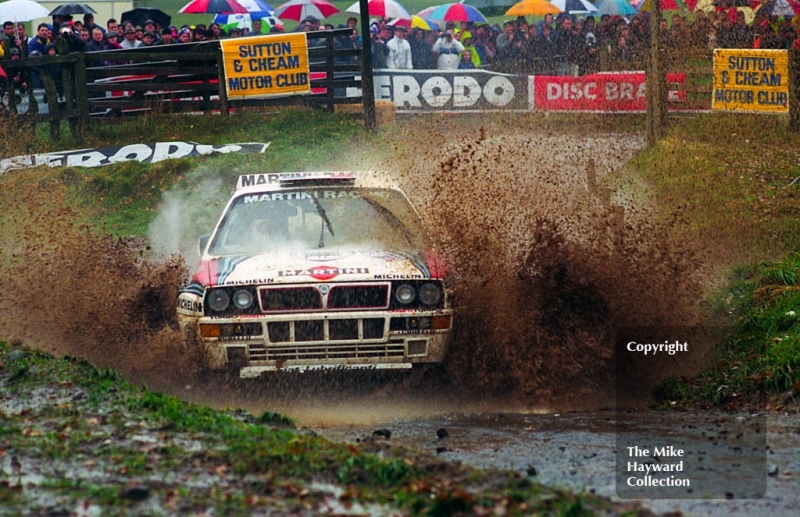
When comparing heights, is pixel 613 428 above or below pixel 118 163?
below

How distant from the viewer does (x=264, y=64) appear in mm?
18234

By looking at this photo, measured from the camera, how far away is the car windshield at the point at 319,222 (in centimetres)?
780

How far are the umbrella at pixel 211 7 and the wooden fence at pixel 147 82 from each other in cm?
501

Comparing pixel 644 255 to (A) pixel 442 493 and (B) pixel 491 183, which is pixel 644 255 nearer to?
(B) pixel 491 183

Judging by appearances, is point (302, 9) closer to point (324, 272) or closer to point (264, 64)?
point (264, 64)

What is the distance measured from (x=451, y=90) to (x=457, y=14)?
13.3ft

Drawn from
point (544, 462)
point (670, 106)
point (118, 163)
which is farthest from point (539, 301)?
point (670, 106)

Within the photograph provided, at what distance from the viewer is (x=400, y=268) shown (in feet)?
23.5

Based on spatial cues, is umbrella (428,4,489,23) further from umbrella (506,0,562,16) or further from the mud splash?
the mud splash

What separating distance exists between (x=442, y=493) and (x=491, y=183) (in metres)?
6.97

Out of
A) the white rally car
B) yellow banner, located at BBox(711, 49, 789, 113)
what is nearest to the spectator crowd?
yellow banner, located at BBox(711, 49, 789, 113)

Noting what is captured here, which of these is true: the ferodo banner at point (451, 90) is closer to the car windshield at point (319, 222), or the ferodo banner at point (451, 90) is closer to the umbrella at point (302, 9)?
the umbrella at point (302, 9)

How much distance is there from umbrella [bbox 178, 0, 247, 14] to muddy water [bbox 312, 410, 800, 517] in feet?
60.8

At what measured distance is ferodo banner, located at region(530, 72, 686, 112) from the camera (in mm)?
22125
